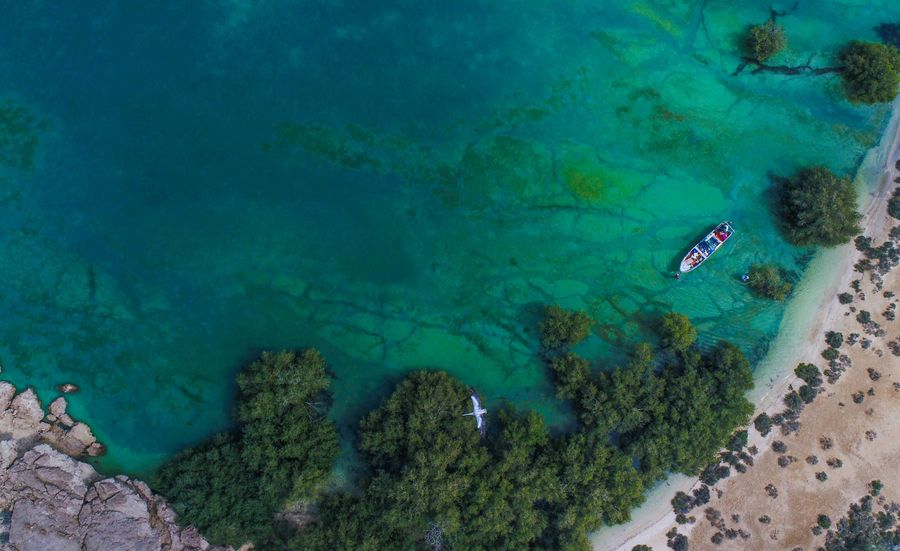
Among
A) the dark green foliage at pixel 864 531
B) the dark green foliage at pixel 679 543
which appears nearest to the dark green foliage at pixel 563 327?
the dark green foliage at pixel 679 543

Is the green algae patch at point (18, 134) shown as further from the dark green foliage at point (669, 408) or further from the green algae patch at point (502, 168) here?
the dark green foliage at point (669, 408)

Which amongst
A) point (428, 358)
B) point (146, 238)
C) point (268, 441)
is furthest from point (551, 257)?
point (146, 238)

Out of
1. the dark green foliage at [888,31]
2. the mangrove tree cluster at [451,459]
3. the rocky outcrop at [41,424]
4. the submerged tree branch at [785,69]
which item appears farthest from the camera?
the dark green foliage at [888,31]

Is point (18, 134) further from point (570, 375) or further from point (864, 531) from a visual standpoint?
point (864, 531)

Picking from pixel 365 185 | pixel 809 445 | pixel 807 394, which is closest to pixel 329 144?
pixel 365 185

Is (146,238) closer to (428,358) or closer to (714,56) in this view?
(428,358)

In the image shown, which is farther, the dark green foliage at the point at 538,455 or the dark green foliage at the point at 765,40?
the dark green foliage at the point at 765,40
